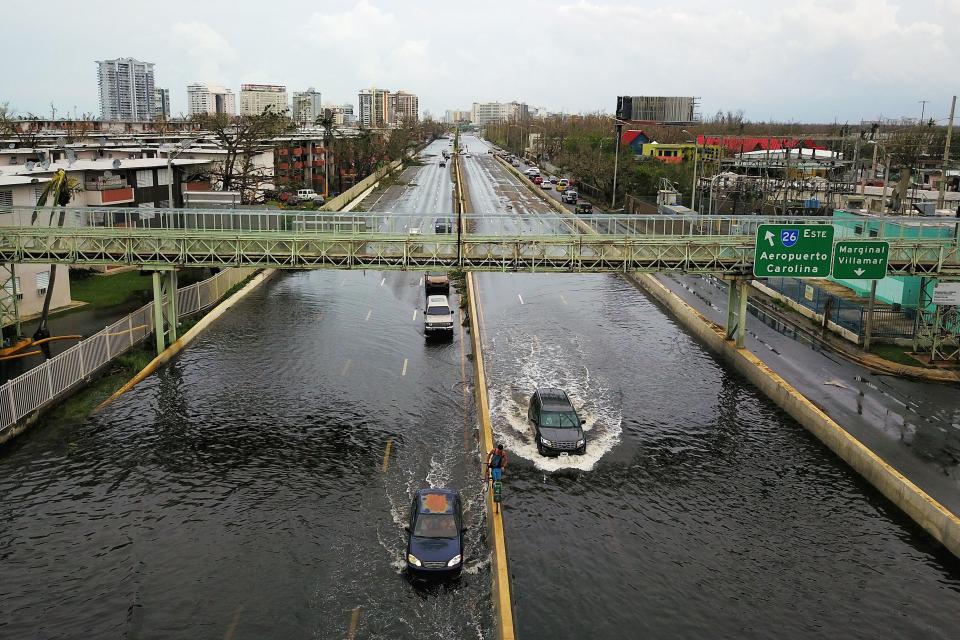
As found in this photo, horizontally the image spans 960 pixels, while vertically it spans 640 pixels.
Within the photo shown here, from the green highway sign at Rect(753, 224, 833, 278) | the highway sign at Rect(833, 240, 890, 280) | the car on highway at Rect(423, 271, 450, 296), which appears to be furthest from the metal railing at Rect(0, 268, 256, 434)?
the highway sign at Rect(833, 240, 890, 280)

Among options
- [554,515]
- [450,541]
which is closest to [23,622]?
[450,541]

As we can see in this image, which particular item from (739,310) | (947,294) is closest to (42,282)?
(739,310)

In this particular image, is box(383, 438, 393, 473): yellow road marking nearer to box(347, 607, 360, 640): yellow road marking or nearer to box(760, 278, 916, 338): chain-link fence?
box(347, 607, 360, 640): yellow road marking

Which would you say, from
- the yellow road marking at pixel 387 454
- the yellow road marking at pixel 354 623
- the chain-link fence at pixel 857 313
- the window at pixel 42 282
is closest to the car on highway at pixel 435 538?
the yellow road marking at pixel 354 623

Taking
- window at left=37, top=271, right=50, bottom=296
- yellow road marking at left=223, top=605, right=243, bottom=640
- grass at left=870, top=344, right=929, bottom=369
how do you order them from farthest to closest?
window at left=37, top=271, right=50, bottom=296
grass at left=870, top=344, right=929, bottom=369
yellow road marking at left=223, top=605, right=243, bottom=640

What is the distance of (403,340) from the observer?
152 ft

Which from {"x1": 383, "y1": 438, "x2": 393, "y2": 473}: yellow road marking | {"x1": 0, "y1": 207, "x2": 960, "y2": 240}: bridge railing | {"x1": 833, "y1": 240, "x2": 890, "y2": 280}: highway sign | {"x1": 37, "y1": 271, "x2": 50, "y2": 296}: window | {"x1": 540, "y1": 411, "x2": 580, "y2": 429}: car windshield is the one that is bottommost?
{"x1": 383, "y1": 438, "x2": 393, "y2": 473}: yellow road marking

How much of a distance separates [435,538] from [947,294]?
31.1m

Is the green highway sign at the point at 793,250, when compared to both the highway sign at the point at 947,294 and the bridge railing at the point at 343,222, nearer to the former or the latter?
the bridge railing at the point at 343,222

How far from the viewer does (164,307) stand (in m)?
43.2

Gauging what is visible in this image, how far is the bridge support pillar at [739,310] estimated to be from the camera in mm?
41438

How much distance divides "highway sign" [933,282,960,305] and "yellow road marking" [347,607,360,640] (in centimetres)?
3358

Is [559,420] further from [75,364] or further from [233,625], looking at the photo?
[75,364]

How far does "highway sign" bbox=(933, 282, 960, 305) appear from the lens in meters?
39.2
